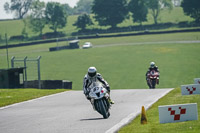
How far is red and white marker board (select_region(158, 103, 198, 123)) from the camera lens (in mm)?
10836

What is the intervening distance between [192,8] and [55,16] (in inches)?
1503

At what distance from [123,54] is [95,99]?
169 ft

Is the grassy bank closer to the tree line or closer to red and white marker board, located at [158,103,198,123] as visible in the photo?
red and white marker board, located at [158,103,198,123]

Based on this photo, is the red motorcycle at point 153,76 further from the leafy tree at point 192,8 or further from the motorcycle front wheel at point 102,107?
the leafy tree at point 192,8

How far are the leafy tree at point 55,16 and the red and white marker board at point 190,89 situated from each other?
4248 inches

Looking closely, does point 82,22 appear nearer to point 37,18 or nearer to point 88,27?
point 88,27

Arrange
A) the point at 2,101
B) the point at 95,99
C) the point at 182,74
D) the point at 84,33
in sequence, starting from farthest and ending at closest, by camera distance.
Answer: the point at 84,33 → the point at 182,74 → the point at 2,101 → the point at 95,99

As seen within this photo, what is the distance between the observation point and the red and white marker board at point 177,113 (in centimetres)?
1084

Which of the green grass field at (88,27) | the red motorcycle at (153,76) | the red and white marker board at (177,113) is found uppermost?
the red and white marker board at (177,113)

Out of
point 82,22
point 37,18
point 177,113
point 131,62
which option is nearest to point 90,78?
point 177,113

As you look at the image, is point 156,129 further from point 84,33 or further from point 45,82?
point 84,33

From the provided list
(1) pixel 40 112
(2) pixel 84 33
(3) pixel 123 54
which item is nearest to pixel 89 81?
(1) pixel 40 112

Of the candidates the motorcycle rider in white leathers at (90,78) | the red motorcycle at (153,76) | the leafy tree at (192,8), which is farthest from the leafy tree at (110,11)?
the motorcycle rider in white leathers at (90,78)

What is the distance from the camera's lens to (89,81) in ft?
45.7
